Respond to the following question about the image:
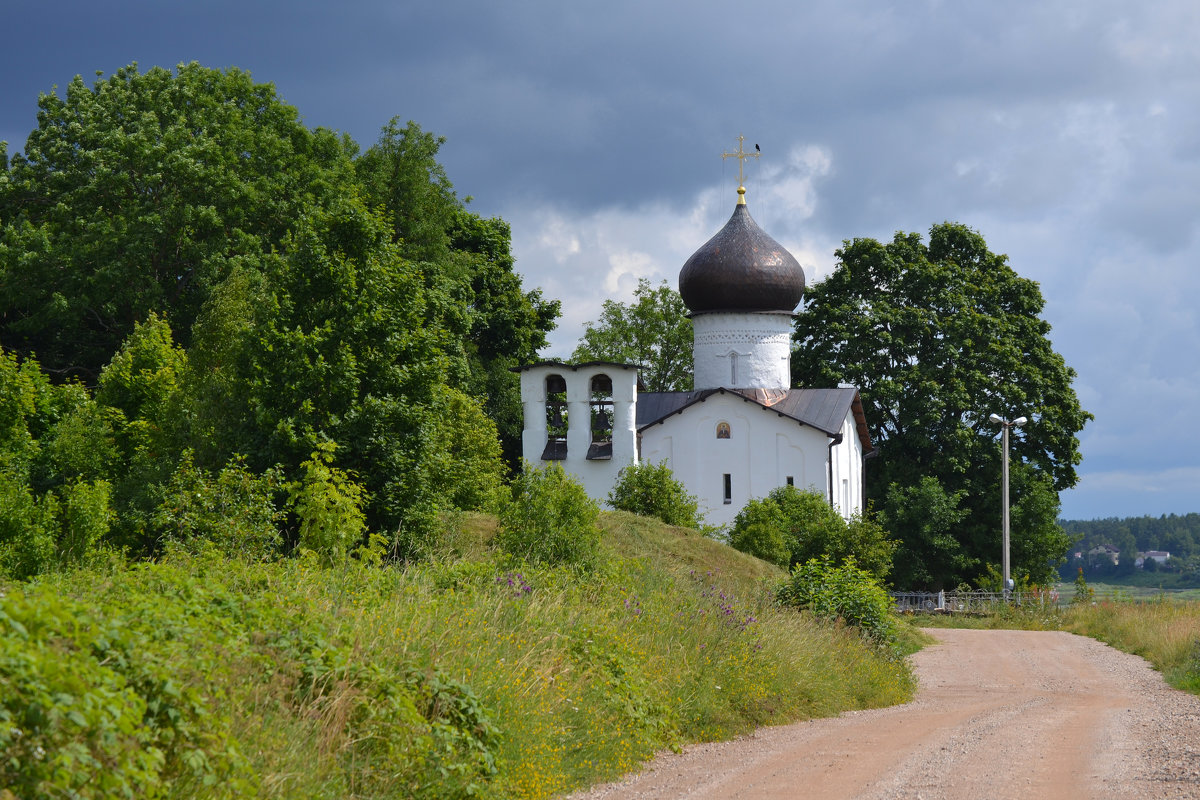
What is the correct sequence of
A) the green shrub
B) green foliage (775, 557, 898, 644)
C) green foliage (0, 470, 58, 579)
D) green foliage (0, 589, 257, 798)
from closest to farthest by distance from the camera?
green foliage (0, 589, 257, 798) < green foliage (775, 557, 898, 644) < green foliage (0, 470, 58, 579) < the green shrub

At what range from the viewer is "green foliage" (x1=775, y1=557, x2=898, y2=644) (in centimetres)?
1809

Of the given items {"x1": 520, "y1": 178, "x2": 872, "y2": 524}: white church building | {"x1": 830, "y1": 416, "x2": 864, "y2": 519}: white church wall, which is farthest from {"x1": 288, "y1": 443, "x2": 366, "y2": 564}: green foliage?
{"x1": 830, "y1": 416, "x2": 864, "y2": 519}: white church wall

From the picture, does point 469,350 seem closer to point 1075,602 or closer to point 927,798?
point 1075,602

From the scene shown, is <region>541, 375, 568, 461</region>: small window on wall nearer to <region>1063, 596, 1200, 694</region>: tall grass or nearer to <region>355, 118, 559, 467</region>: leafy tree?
<region>355, 118, 559, 467</region>: leafy tree

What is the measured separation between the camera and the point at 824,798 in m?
8.52

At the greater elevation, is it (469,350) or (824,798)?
(469,350)

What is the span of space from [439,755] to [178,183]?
94.8 feet

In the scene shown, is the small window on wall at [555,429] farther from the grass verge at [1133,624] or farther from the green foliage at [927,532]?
the grass verge at [1133,624]

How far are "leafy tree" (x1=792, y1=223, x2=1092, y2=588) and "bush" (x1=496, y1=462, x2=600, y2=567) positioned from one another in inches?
1110

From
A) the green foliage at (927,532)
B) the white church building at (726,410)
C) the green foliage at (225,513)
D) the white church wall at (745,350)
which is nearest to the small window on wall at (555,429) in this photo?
the white church building at (726,410)

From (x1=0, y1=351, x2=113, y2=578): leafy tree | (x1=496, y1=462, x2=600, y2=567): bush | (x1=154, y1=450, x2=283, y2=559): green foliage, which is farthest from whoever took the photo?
(x1=0, y1=351, x2=113, y2=578): leafy tree

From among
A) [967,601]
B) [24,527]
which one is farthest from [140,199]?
[967,601]

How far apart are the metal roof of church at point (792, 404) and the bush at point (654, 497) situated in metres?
8.37

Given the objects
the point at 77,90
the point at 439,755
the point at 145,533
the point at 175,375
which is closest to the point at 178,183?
the point at 77,90
